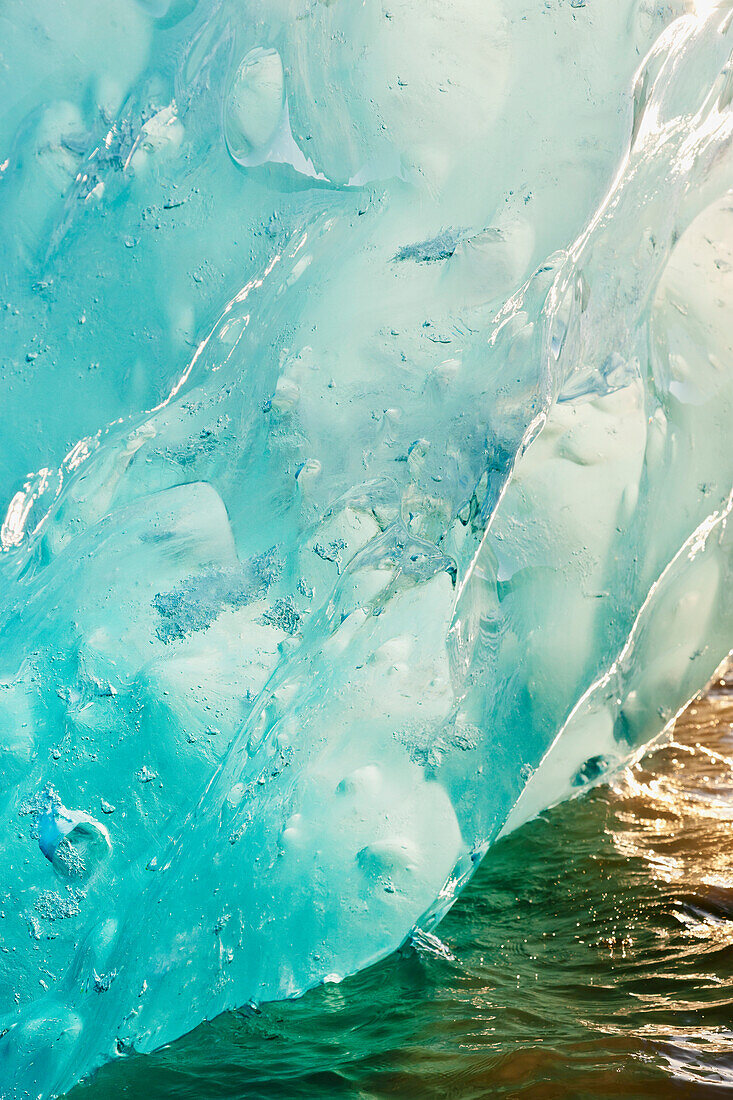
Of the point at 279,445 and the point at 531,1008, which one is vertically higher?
the point at 279,445

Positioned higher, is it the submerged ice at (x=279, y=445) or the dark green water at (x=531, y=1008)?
the submerged ice at (x=279, y=445)

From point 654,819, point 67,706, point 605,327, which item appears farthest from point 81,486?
point 654,819

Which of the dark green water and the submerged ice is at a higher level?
the submerged ice

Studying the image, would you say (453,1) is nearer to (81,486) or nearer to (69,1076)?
(81,486)
